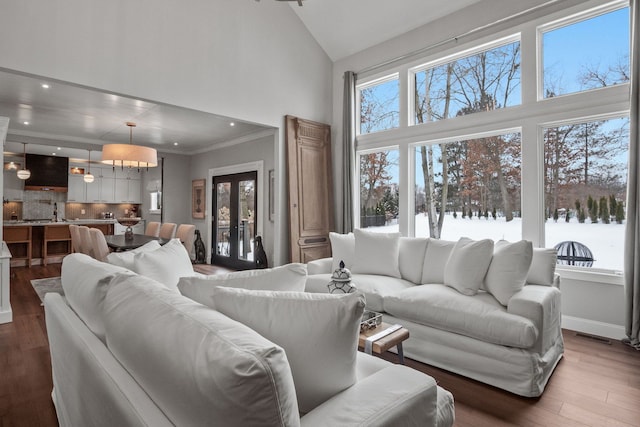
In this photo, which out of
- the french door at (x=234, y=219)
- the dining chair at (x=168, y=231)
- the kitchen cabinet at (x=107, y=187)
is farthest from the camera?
the kitchen cabinet at (x=107, y=187)

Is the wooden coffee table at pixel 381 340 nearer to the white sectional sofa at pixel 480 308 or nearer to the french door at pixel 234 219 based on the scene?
the white sectional sofa at pixel 480 308

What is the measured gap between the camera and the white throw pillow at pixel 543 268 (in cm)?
290

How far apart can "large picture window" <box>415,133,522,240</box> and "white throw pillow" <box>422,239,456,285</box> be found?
1.19m

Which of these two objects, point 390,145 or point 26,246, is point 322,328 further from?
point 26,246

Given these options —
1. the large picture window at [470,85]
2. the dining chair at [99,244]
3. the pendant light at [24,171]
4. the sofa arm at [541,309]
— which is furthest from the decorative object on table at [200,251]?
the sofa arm at [541,309]

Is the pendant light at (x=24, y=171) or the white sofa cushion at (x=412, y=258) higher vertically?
the pendant light at (x=24, y=171)

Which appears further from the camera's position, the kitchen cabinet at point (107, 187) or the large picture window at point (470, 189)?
the kitchen cabinet at point (107, 187)

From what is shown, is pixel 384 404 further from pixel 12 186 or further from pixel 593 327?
pixel 12 186

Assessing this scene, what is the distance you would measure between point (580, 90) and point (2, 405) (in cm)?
548

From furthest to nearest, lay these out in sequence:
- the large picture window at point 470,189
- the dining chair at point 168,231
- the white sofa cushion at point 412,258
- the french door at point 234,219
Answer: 1. the french door at point 234,219
2. the dining chair at point 168,231
3. the large picture window at point 470,189
4. the white sofa cushion at point 412,258

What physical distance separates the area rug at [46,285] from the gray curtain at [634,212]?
668 centimetres

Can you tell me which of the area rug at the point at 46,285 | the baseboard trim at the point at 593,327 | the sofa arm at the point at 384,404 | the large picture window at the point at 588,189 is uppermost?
the large picture window at the point at 588,189

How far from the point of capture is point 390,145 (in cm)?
516

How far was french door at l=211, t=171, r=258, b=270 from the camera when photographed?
7.05 metres
